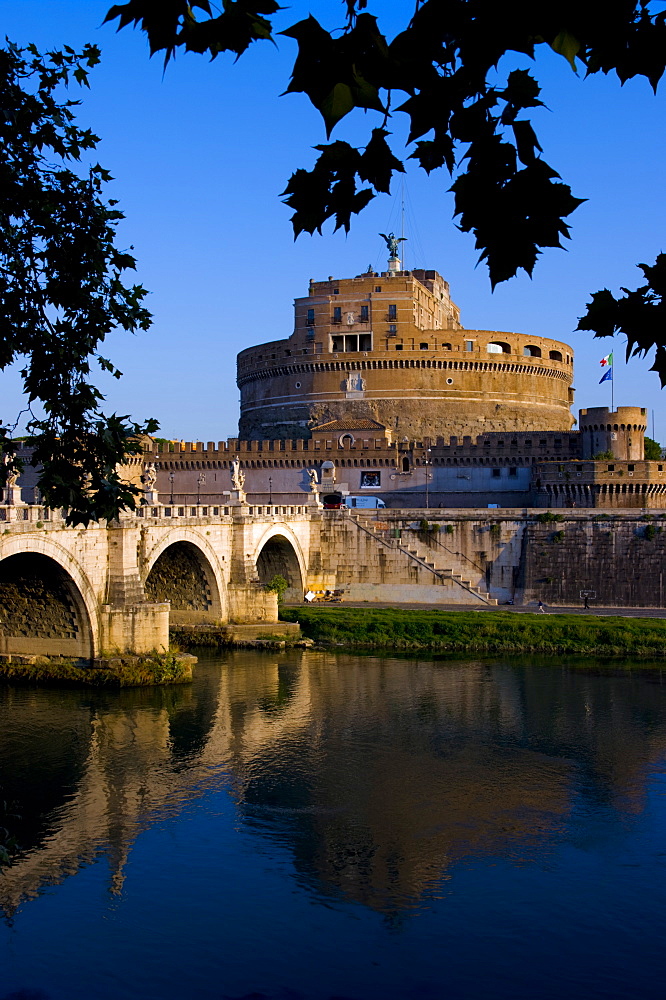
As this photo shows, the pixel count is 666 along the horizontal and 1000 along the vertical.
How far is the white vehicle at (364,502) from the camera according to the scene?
4588 cm

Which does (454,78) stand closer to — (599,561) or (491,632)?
(491,632)

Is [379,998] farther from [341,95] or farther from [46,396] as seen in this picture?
[341,95]

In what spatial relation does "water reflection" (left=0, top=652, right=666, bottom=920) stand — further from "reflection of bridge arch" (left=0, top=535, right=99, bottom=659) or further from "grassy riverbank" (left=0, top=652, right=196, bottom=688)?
"reflection of bridge arch" (left=0, top=535, right=99, bottom=659)

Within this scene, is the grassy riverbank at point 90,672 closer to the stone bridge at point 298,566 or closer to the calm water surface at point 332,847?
the stone bridge at point 298,566

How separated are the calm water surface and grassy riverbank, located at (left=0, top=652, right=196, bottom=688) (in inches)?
29.5

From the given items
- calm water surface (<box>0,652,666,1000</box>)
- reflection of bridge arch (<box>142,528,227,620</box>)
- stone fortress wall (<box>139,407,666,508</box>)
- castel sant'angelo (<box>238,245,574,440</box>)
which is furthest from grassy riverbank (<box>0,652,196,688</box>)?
castel sant'angelo (<box>238,245,574,440</box>)

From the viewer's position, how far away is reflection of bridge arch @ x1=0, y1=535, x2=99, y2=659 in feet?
78.4

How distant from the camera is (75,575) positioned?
945 inches

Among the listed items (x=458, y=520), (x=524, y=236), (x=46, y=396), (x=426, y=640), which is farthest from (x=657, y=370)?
(x=458, y=520)

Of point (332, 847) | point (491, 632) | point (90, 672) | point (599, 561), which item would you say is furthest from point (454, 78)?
point (599, 561)

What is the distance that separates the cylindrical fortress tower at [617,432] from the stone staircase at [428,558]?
32.2ft

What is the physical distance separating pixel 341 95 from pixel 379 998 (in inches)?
398

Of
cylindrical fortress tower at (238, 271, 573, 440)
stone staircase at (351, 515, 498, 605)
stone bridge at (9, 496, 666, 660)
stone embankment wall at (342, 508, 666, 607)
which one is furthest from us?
cylindrical fortress tower at (238, 271, 573, 440)

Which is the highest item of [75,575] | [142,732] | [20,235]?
[20,235]
